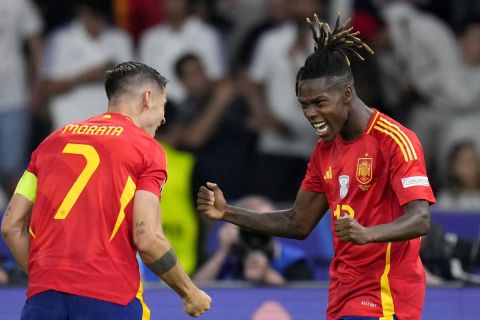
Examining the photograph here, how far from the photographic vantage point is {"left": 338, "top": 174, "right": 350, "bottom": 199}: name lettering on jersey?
5.72 meters

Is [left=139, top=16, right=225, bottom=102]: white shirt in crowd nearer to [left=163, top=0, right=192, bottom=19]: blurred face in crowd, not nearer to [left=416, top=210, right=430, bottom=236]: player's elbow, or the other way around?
[left=163, top=0, right=192, bottom=19]: blurred face in crowd

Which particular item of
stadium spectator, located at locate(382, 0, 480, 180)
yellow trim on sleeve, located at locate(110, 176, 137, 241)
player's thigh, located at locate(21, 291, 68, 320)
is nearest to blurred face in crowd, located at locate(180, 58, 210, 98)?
stadium spectator, located at locate(382, 0, 480, 180)

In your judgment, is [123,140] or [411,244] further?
[411,244]

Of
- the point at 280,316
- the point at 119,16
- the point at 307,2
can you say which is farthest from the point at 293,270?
the point at 119,16

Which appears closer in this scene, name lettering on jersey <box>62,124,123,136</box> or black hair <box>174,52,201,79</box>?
name lettering on jersey <box>62,124,123,136</box>

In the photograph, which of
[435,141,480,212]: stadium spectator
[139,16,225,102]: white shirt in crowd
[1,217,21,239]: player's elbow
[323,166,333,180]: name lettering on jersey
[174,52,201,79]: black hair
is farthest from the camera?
[139,16,225,102]: white shirt in crowd

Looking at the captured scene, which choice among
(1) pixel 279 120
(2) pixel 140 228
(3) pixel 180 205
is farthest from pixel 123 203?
(1) pixel 279 120

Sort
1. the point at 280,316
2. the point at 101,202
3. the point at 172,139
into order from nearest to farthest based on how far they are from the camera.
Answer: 1. the point at 101,202
2. the point at 280,316
3. the point at 172,139

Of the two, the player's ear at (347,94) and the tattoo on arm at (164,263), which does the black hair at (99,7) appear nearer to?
the player's ear at (347,94)

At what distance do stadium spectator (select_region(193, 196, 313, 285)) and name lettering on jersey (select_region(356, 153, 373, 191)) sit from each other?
8.01 ft

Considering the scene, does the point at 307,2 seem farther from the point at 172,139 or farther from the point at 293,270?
the point at 293,270

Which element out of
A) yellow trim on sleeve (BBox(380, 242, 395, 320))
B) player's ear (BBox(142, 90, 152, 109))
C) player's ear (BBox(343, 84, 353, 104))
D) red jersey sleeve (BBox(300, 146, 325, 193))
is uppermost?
player's ear (BBox(343, 84, 353, 104))

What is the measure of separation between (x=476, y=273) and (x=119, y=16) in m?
4.56

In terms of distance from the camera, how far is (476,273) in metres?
8.27
